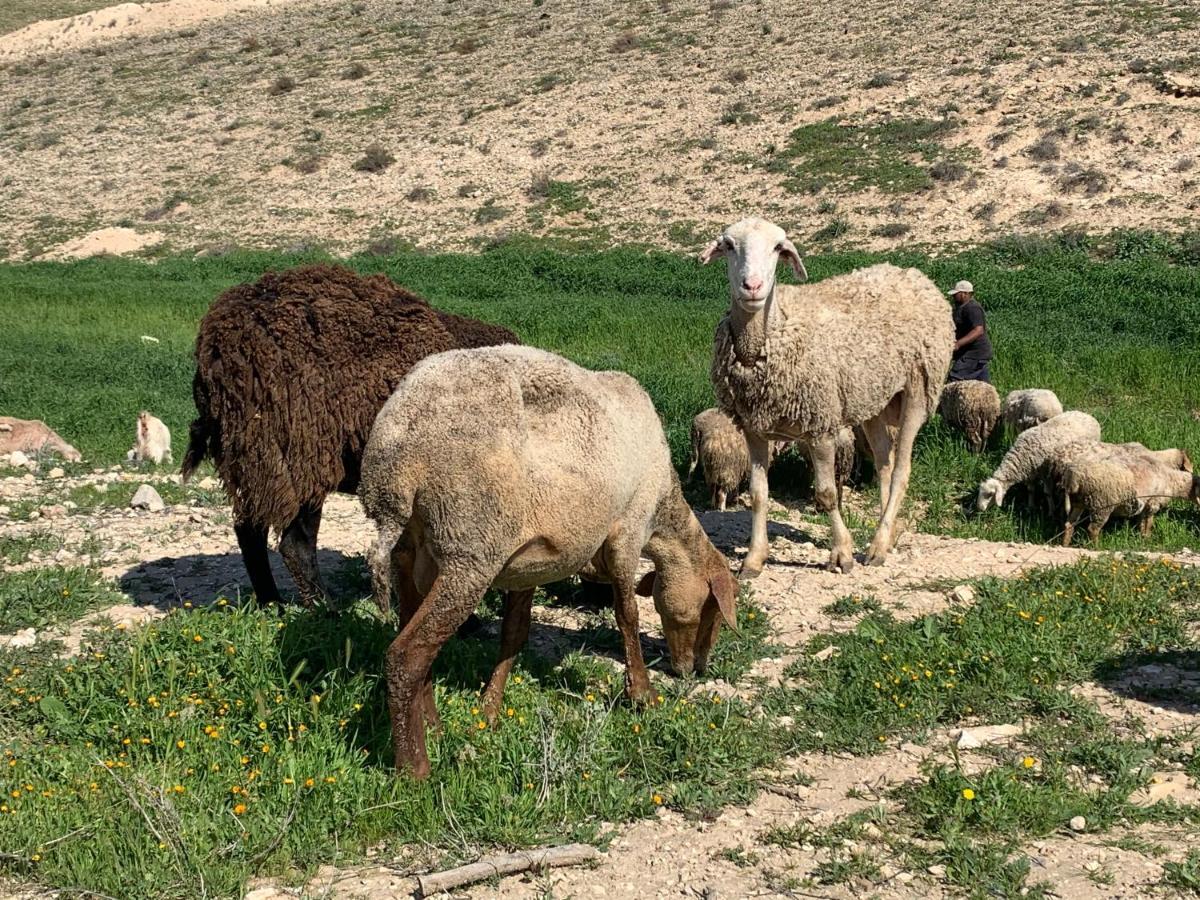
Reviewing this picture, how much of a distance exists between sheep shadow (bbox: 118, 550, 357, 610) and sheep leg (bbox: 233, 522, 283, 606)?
0.60ft

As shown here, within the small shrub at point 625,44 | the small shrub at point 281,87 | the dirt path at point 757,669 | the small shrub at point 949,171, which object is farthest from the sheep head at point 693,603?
the small shrub at point 281,87

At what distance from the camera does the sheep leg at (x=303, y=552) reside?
7.02 meters

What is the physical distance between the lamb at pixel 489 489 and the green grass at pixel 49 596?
2.94 m

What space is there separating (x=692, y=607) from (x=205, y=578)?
3.81m

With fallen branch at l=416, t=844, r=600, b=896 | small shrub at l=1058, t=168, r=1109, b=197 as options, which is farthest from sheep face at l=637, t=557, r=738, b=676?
small shrub at l=1058, t=168, r=1109, b=197

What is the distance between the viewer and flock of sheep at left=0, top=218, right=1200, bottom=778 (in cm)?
495

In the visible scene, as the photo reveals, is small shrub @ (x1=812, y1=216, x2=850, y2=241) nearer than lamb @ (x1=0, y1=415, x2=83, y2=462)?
No

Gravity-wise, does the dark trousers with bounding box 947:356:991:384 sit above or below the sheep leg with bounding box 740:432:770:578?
below

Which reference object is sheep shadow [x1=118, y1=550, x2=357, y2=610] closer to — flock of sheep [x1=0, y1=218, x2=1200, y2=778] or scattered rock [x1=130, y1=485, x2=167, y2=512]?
flock of sheep [x1=0, y1=218, x2=1200, y2=778]

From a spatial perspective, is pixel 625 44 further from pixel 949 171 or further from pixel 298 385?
pixel 298 385

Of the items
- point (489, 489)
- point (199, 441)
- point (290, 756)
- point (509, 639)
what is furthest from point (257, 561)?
point (489, 489)

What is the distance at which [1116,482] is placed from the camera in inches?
416

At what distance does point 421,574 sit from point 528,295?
730 inches

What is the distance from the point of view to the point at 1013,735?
5.65m
